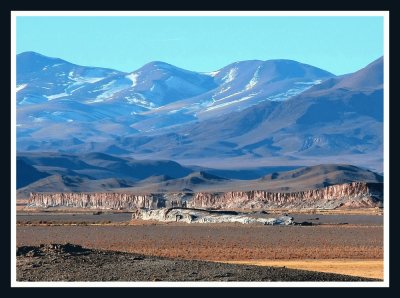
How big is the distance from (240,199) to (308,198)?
8784 millimetres

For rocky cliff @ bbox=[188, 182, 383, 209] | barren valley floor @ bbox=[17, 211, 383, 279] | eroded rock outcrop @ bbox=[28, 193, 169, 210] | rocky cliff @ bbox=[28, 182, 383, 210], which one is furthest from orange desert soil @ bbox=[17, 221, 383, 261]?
eroded rock outcrop @ bbox=[28, 193, 169, 210]

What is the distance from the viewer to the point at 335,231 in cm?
5912

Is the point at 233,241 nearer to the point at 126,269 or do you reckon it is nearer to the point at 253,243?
the point at 253,243

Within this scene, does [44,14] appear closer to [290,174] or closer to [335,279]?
[335,279]

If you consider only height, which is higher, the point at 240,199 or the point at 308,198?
the point at 308,198

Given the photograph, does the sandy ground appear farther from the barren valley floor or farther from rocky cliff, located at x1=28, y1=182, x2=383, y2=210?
rocky cliff, located at x1=28, y1=182, x2=383, y2=210

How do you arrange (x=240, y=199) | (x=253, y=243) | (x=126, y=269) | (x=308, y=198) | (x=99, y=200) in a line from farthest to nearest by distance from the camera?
(x=99, y=200)
(x=240, y=199)
(x=308, y=198)
(x=253, y=243)
(x=126, y=269)

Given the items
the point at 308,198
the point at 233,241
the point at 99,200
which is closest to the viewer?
the point at 233,241

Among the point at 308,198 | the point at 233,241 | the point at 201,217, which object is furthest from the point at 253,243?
the point at 308,198

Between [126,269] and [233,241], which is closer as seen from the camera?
[126,269]

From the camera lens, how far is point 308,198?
12019 cm

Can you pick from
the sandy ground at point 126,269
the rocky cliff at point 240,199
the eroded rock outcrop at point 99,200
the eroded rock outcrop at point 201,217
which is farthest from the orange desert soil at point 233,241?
the eroded rock outcrop at point 99,200

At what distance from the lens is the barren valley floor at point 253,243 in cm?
3653

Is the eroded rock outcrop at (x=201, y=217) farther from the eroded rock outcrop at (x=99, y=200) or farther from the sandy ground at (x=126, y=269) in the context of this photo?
the eroded rock outcrop at (x=99, y=200)
